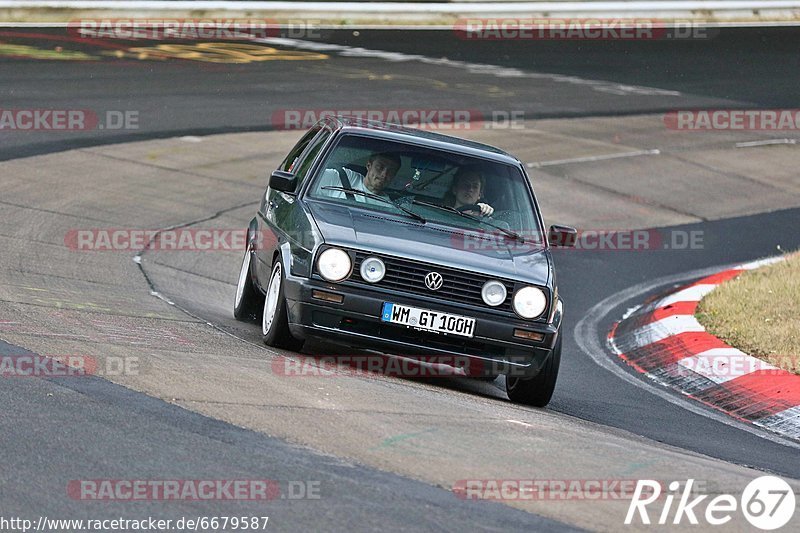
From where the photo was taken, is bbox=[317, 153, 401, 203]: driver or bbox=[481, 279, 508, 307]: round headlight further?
bbox=[317, 153, 401, 203]: driver

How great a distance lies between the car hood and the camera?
25.3 feet

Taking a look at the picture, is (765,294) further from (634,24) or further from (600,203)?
(634,24)

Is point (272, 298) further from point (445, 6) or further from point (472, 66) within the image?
point (445, 6)

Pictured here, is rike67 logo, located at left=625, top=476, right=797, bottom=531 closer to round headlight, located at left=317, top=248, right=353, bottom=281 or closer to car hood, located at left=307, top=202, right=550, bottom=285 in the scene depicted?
car hood, located at left=307, top=202, right=550, bottom=285

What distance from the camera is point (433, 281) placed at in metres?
7.66

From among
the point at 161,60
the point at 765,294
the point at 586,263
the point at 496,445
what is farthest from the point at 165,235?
the point at 161,60

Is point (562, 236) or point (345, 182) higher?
point (345, 182)

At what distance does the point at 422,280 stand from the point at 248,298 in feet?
7.10

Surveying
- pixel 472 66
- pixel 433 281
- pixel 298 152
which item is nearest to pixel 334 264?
pixel 433 281

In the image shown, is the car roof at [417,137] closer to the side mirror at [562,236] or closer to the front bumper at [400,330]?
the side mirror at [562,236]

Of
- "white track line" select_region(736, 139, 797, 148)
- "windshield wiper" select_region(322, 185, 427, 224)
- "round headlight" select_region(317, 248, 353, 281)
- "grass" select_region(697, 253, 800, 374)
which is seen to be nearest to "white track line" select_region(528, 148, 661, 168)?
"white track line" select_region(736, 139, 797, 148)

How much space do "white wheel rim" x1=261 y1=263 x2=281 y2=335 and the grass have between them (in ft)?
11.5

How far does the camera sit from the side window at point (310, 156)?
8.94m

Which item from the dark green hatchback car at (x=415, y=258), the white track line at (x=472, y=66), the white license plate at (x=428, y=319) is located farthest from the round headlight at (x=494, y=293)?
the white track line at (x=472, y=66)
